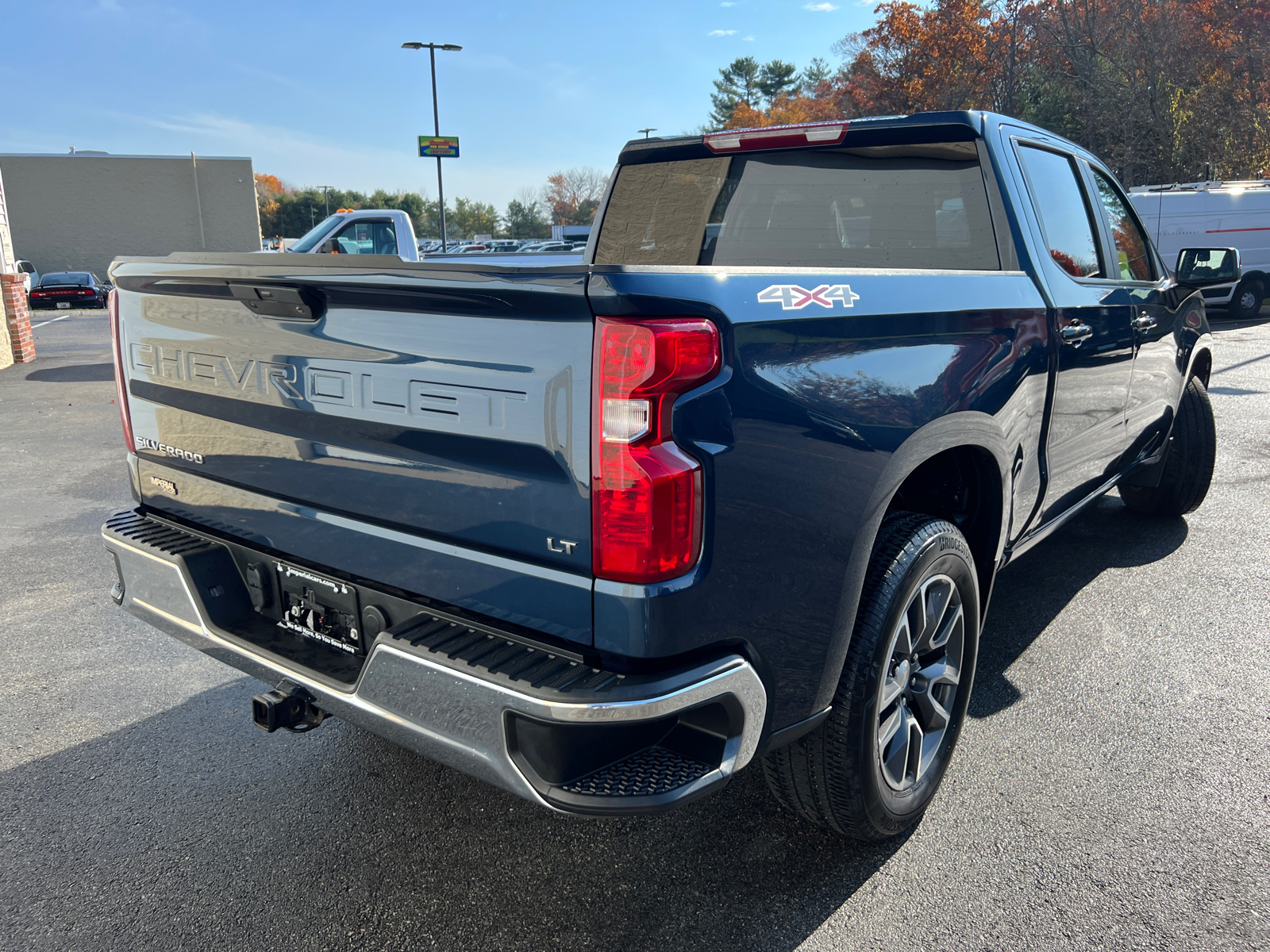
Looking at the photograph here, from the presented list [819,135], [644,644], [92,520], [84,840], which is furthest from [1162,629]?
[92,520]

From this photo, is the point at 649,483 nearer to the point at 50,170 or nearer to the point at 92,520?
the point at 92,520

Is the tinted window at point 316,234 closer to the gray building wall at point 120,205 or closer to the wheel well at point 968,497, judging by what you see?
the wheel well at point 968,497

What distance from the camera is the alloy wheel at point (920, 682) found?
96.2 inches

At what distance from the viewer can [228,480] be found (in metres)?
2.45

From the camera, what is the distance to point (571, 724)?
5.57 feet

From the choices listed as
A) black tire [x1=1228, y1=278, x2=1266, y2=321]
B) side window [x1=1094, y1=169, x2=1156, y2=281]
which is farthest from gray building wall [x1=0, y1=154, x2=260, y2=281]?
side window [x1=1094, y1=169, x2=1156, y2=281]

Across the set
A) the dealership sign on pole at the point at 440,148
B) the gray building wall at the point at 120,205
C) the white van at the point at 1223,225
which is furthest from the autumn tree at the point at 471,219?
the white van at the point at 1223,225

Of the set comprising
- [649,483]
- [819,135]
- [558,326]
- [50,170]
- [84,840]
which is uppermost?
[50,170]

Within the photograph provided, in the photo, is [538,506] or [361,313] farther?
[361,313]

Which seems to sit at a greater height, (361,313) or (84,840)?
(361,313)

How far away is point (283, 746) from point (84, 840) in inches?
25.3

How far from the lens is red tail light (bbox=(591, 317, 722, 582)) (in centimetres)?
167

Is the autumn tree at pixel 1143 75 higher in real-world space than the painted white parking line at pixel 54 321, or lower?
higher

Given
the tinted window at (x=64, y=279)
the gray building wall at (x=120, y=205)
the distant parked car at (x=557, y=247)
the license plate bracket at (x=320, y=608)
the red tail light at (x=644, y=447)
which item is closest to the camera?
the red tail light at (x=644, y=447)
